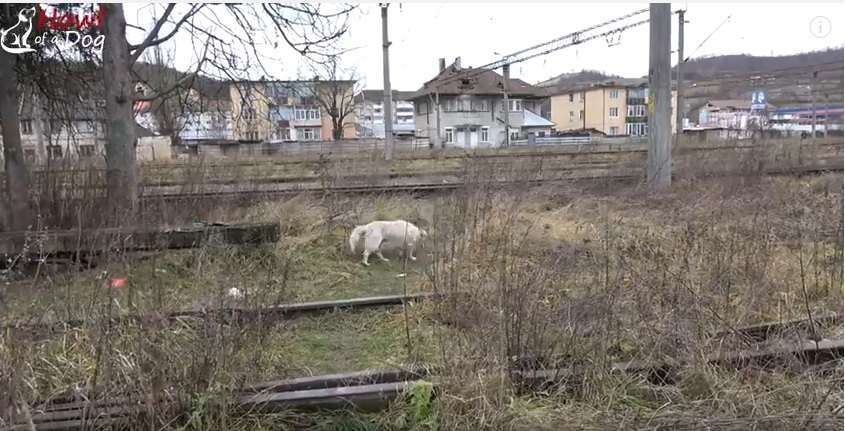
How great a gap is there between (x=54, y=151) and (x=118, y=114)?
4.44 feet

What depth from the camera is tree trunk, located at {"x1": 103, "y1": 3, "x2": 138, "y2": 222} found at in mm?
7160

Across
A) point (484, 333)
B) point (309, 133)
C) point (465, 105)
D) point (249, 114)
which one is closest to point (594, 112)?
point (465, 105)

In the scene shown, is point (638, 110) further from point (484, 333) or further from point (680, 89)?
point (484, 333)

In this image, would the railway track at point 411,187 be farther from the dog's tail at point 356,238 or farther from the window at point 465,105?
the window at point 465,105

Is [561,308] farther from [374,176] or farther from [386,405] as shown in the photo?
[374,176]

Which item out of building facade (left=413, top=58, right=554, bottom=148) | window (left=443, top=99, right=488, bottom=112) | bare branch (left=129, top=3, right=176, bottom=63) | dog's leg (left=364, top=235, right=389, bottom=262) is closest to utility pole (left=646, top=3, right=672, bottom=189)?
dog's leg (left=364, top=235, right=389, bottom=262)

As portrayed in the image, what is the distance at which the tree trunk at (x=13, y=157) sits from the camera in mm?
6902

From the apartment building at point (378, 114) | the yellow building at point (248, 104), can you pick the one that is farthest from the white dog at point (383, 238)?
the apartment building at point (378, 114)

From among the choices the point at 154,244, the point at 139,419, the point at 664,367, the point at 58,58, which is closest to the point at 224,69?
the point at 58,58

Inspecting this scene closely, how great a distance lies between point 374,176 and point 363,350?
10.6 metres

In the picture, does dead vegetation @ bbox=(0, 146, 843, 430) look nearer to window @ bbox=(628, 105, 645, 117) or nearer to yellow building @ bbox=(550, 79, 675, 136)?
window @ bbox=(628, 105, 645, 117)

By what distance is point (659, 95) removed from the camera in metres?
11.4

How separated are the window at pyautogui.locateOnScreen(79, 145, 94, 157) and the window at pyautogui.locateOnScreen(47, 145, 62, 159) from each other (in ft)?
0.99

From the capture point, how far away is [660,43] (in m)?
11.1
